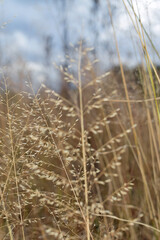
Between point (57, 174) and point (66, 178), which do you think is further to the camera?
point (66, 178)

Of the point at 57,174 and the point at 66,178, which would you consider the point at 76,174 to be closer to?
the point at 57,174

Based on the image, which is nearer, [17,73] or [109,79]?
[109,79]

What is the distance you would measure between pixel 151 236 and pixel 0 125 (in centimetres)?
115

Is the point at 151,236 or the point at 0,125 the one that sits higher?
the point at 0,125

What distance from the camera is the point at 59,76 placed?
3062 mm

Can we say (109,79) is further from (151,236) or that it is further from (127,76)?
(151,236)

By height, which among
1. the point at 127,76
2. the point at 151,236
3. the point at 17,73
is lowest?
the point at 151,236

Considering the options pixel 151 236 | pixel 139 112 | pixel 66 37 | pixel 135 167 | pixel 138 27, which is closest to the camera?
pixel 138 27

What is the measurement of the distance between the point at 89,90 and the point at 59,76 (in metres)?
0.71

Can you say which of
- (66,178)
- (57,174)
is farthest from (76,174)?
(66,178)

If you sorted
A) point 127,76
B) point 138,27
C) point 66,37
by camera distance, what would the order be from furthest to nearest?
point 66,37
point 127,76
point 138,27

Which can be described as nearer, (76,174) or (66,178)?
(76,174)

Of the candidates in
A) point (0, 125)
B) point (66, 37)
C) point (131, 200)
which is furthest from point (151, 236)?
point (66, 37)

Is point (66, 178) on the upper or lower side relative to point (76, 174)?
lower
